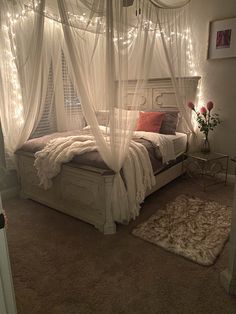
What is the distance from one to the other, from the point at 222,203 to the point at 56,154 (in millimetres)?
2064

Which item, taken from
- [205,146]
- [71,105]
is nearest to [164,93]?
[205,146]

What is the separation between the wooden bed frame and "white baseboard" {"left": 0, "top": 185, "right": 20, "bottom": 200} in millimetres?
130

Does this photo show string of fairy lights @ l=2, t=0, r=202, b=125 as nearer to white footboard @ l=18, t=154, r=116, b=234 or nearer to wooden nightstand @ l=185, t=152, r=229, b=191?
white footboard @ l=18, t=154, r=116, b=234

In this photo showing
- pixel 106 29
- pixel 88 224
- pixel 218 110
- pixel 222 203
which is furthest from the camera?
pixel 218 110

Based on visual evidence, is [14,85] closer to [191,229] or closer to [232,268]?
[191,229]

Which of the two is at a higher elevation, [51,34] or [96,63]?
[51,34]

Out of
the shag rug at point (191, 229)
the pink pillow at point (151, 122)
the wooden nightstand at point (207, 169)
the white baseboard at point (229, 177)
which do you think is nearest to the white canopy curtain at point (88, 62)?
the shag rug at point (191, 229)

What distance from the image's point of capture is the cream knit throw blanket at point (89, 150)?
2410 mm

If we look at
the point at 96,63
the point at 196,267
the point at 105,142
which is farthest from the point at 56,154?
the point at 196,267

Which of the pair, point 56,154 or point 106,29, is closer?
point 106,29

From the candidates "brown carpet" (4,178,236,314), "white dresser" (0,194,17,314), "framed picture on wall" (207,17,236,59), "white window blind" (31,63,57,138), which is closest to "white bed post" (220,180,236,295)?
"brown carpet" (4,178,236,314)

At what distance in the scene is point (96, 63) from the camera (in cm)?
230

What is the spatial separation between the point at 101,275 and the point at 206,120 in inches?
105

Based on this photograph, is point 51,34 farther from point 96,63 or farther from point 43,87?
point 96,63
